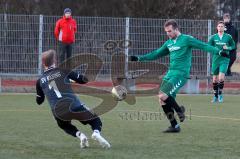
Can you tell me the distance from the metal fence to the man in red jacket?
1.61ft

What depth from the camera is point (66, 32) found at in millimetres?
20562

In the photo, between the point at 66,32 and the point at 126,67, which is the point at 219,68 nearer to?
the point at 126,67

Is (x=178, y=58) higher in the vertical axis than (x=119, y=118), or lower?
higher

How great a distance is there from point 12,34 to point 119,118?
8.76 metres

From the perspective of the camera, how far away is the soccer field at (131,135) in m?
8.48

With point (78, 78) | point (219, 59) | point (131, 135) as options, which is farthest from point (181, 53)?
point (219, 59)

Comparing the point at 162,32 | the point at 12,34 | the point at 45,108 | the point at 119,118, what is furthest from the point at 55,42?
the point at 119,118

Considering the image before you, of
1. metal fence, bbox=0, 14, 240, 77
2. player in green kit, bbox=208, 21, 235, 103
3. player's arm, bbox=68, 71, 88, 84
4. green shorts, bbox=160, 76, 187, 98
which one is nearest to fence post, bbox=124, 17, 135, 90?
metal fence, bbox=0, 14, 240, 77

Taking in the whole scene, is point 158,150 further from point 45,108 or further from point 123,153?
point 45,108

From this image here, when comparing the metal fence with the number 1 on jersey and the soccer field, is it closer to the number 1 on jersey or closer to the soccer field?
the soccer field

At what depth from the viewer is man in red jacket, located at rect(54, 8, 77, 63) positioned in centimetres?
2042

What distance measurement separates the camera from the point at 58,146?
9.09 m

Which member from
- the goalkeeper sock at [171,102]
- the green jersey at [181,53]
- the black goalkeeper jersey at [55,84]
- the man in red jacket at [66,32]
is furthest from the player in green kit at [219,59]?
the black goalkeeper jersey at [55,84]

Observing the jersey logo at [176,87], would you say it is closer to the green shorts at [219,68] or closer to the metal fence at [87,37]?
the green shorts at [219,68]
